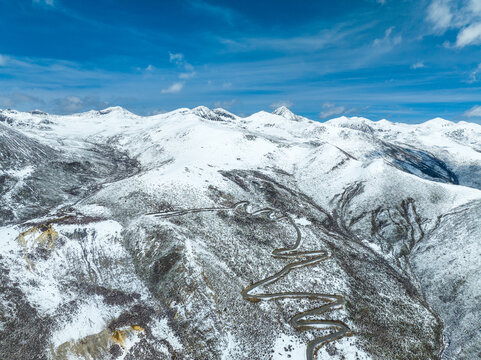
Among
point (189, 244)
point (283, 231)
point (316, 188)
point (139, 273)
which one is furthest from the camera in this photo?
point (316, 188)

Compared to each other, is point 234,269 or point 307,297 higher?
point 234,269

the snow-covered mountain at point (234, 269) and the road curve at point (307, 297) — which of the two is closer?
the snow-covered mountain at point (234, 269)

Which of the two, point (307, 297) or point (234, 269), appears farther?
point (234, 269)

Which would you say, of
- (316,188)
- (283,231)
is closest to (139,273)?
(283,231)

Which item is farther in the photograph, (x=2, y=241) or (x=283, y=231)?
(x=283, y=231)

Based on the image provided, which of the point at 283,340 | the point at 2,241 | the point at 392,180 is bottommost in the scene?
the point at 283,340

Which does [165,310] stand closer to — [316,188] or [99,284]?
[99,284]

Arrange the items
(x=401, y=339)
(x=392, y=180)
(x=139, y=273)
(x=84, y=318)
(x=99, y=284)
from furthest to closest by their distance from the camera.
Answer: (x=392, y=180) < (x=139, y=273) < (x=99, y=284) < (x=401, y=339) < (x=84, y=318)

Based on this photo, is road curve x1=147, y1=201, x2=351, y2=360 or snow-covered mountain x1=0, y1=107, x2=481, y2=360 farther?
road curve x1=147, y1=201, x2=351, y2=360
